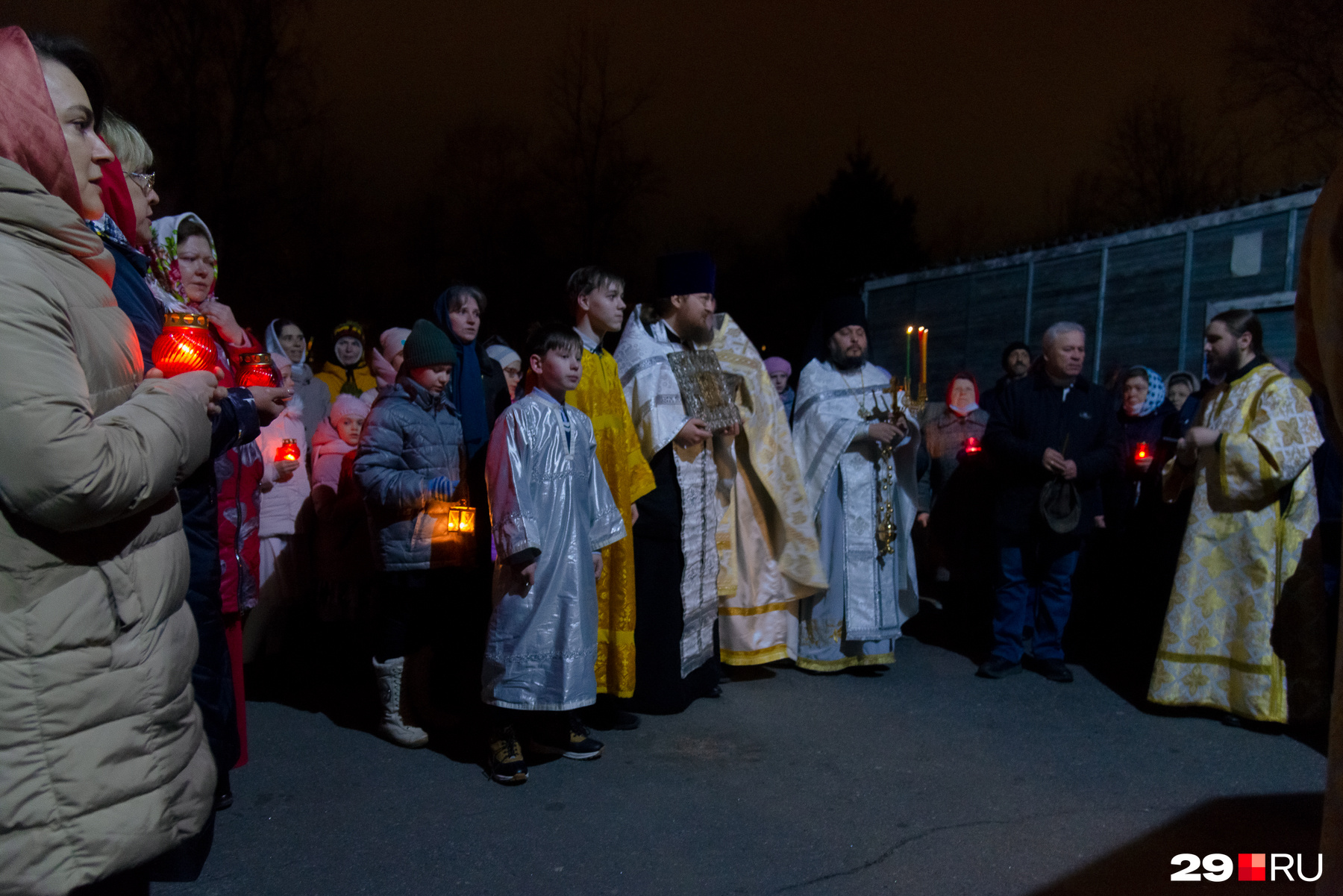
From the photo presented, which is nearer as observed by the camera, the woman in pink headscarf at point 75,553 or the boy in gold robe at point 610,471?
the woman in pink headscarf at point 75,553

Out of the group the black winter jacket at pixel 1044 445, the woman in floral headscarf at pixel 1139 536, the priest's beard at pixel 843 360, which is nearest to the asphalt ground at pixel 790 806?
the black winter jacket at pixel 1044 445

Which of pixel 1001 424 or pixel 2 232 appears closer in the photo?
pixel 2 232

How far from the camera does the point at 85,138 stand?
5.77 feet

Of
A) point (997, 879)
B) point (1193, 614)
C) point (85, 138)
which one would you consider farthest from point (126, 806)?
point (1193, 614)

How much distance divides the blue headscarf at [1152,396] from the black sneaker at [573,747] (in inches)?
209

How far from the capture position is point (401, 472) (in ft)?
13.9

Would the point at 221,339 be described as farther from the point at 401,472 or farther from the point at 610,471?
the point at 610,471

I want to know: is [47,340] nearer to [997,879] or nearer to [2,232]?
[2,232]

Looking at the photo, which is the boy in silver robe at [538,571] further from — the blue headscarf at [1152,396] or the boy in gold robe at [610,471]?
the blue headscarf at [1152,396]

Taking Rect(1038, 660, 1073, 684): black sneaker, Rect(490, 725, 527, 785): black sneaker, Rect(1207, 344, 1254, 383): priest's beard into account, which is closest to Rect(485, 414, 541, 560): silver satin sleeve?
Rect(490, 725, 527, 785): black sneaker

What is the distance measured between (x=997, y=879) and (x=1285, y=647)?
8.50 ft

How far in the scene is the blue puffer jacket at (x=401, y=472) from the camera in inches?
165

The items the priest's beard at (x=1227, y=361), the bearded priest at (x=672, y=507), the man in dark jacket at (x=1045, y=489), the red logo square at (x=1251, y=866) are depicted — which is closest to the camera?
the red logo square at (x=1251, y=866)

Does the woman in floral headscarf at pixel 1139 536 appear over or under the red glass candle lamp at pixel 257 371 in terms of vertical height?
under
